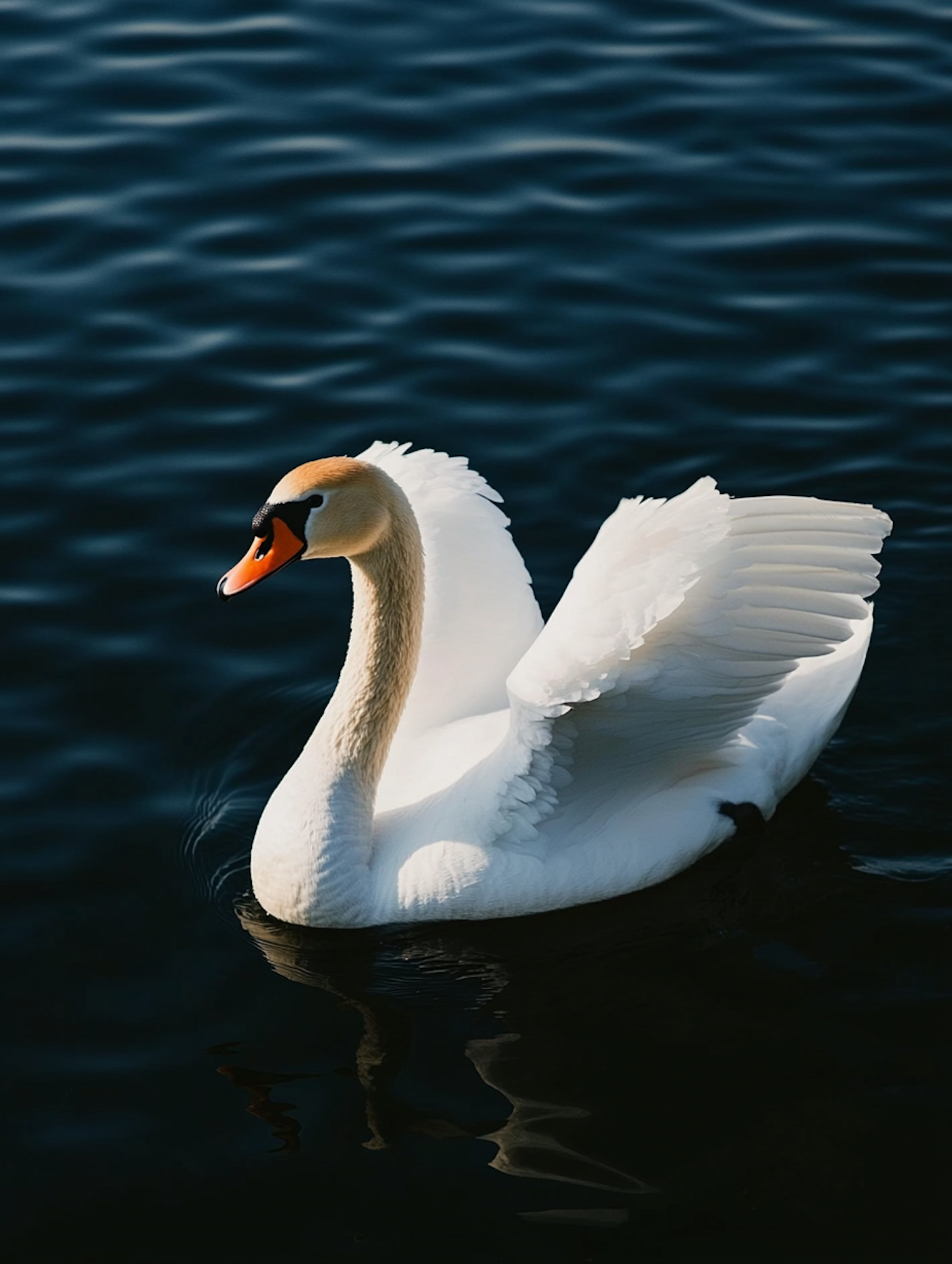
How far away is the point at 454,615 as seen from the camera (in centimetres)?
841

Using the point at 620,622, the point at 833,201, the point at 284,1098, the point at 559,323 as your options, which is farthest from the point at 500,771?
the point at 833,201

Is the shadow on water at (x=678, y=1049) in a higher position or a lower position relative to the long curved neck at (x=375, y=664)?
lower

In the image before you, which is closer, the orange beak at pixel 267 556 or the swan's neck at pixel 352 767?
the orange beak at pixel 267 556

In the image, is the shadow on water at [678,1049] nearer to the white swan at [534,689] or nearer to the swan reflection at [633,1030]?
the swan reflection at [633,1030]

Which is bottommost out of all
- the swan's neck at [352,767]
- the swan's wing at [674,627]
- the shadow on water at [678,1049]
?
the shadow on water at [678,1049]

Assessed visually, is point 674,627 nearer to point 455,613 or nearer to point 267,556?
point 267,556

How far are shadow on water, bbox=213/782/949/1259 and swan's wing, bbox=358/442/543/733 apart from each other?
115 cm

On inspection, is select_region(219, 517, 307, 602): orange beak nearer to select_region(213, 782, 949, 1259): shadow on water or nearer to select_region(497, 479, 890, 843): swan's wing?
select_region(497, 479, 890, 843): swan's wing

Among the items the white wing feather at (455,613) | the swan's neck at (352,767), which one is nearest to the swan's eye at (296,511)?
the swan's neck at (352,767)

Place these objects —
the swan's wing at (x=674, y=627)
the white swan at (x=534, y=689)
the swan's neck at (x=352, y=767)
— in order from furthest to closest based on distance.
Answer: the swan's neck at (x=352, y=767), the white swan at (x=534, y=689), the swan's wing at (x=674, y=627)

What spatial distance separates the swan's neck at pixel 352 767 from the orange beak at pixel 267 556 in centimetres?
42

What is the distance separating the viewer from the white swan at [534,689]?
6789 millimetres

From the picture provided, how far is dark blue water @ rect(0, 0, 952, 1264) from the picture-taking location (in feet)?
21.2

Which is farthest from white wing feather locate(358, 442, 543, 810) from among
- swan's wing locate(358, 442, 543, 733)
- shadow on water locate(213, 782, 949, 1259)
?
shadow on water locate(213, 782, 949, 1259)
